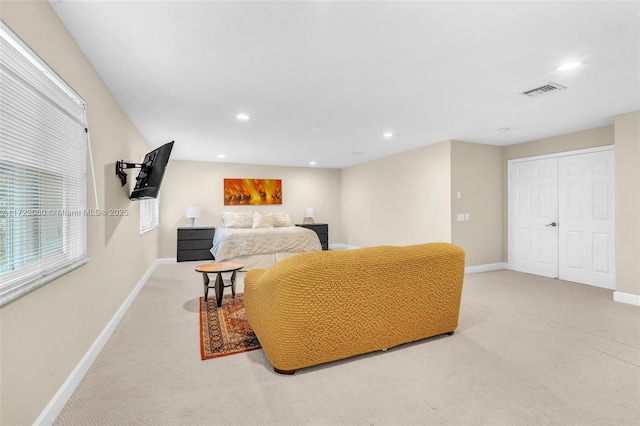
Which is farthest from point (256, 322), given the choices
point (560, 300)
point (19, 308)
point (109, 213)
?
point (560, 300)

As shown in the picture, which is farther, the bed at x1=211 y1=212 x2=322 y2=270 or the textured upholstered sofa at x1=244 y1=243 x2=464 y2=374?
the bed at x1=211 y1=212 x2=322 y2=270

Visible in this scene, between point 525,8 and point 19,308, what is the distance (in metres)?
3.20

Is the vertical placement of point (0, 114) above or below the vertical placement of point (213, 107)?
below

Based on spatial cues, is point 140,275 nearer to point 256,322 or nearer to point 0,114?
point 256,322

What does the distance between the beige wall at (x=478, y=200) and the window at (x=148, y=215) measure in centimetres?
515

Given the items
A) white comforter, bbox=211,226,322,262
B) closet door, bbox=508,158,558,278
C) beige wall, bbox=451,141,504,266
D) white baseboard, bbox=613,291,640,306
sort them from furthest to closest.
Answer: white comforter, bbox=211,226,322,262 < beige wall, bbox=451,141,504,266 < closet door, bbox=508,158,558,278 < white baseboard, bbox=613,291,640,306

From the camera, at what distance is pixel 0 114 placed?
1.33m

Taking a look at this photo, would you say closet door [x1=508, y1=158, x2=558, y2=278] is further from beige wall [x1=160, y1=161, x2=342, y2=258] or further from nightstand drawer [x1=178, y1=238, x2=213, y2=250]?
nightstand drawer [x1=178, y1=238, x2=213, y2=250]

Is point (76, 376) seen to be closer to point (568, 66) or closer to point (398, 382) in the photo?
point (398, 382)

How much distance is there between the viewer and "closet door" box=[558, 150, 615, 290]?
448 cm

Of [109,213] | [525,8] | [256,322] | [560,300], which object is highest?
[525,8]

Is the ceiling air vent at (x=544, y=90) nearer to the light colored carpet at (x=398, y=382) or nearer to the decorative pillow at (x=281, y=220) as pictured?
the light colored carpet at (x=398, y=382)

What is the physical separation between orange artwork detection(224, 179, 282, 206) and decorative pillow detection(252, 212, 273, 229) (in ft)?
1.89

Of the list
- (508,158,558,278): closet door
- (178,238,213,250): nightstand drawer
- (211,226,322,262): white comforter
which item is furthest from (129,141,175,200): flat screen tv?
(508,158,558,278): closet door
